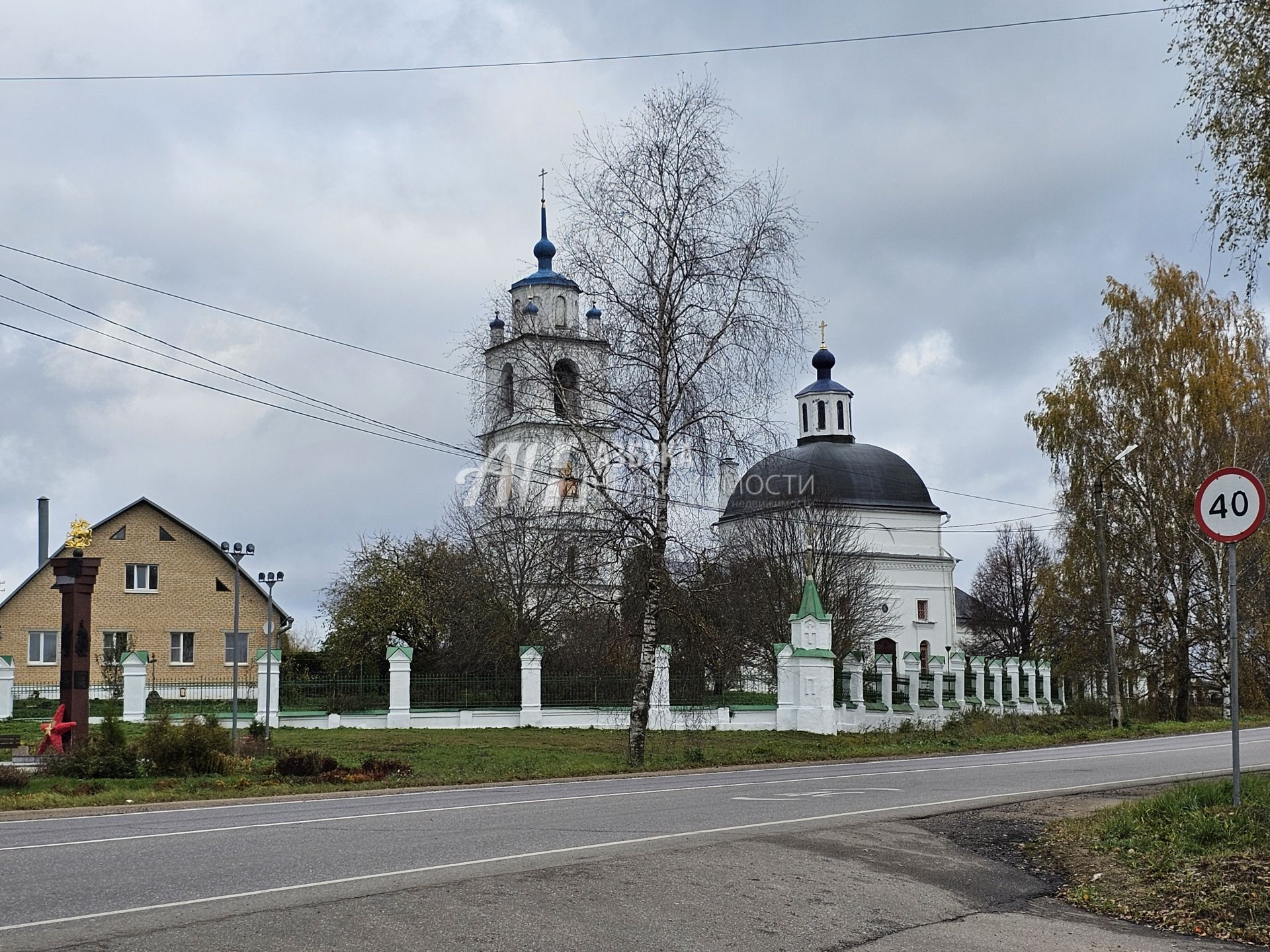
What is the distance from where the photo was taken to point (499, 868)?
8453mm

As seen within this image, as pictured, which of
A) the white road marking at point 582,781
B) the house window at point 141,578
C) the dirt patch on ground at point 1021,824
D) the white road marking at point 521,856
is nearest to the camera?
the white road marking at point 521,856

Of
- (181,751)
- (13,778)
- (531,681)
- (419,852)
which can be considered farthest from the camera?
(531,681)

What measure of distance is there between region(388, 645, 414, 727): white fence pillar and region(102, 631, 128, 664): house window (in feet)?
67.8

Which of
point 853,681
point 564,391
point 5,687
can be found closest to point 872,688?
point 853,681

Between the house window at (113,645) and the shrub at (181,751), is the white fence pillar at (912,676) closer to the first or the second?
the shrub at (181,751)

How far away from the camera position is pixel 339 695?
3400 cm

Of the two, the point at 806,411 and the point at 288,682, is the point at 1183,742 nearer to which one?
the point at 288,682

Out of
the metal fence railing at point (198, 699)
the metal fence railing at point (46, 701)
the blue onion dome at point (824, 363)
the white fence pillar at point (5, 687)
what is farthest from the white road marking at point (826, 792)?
the blue onion dome at point (824, 363)

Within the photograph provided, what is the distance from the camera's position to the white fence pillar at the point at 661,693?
1281 inches

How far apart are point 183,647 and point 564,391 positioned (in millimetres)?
35799

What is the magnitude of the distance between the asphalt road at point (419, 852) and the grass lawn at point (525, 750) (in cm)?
186

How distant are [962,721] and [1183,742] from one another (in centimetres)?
982

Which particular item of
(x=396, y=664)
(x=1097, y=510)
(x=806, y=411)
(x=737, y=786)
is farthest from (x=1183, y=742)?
(x=806, y=411)

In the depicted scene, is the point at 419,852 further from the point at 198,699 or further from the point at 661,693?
the point at 198,699
